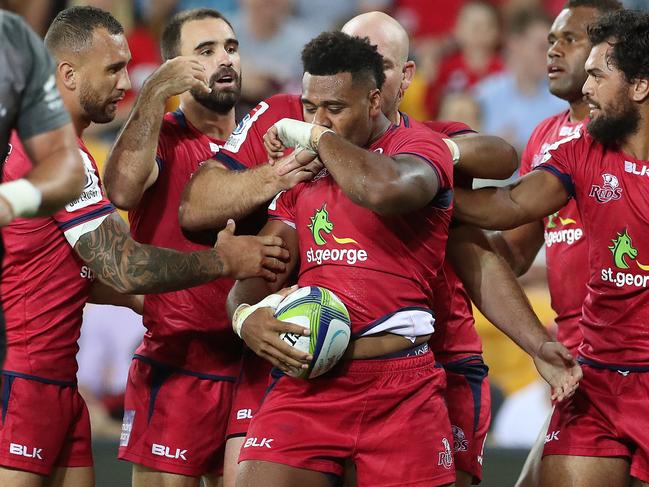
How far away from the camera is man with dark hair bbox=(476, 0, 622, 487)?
17.9ft

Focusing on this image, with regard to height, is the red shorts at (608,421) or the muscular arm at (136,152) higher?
the muscular arm at (136,152)

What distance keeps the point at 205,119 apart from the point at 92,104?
0.65 m

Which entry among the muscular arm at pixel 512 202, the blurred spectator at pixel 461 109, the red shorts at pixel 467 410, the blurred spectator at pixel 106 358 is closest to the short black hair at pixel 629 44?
the muscular arm at pixel 512 202

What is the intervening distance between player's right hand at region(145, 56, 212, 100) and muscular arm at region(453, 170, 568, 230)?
1.29 metres

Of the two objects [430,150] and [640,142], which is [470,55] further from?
[430,150]

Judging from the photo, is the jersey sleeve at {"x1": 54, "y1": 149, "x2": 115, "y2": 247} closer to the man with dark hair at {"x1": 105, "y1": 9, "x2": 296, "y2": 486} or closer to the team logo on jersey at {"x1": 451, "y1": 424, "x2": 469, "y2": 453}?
the man with dark hair at {"x1": 105, "y1": 9, "x2": 296, "y2": 486}

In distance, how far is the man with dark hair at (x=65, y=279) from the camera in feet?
14.9

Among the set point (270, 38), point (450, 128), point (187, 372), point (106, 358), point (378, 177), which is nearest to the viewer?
point (378, 177)

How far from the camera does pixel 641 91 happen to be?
4.81 metres

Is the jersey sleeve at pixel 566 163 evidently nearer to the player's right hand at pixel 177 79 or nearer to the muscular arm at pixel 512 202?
the muscular arm at pixel 512 202

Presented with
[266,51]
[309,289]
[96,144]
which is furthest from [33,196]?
[266,51]

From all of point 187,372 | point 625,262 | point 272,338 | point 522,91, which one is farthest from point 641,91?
Result: point 522,91

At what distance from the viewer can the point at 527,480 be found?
521 centimetres

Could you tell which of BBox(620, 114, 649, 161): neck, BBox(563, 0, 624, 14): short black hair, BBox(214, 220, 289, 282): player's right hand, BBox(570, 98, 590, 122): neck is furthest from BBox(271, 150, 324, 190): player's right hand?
BBox(563, 0, 624, 14): short black hair
